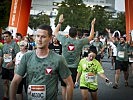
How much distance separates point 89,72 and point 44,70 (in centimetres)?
362

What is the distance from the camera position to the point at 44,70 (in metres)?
4.36

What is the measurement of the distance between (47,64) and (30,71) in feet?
0.68

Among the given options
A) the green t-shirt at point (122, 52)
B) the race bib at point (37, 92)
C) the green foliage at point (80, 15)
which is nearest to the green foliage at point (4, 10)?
the green t-shirt at point (122, 52)

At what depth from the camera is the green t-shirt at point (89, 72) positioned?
25.6 feet

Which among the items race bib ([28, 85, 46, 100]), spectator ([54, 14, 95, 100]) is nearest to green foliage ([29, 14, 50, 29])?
spectator ([54, 14, 95, 100])

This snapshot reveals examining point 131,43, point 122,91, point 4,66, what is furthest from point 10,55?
point 131,43

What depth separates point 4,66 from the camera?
9336 millimetres

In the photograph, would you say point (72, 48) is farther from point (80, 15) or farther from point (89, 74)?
point (80, 15)

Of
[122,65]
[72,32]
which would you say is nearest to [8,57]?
[72,32]

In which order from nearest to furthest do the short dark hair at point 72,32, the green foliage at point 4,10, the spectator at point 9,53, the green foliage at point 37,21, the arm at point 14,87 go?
the arm at point 14,87 → the short dark hair at point 72,32 → the spectator at point 9,53 → the green foliage at point 4,10 → the green foliage at point 37,21

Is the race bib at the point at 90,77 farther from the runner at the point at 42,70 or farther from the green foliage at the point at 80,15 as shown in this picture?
the green foliage at the point at 80,15

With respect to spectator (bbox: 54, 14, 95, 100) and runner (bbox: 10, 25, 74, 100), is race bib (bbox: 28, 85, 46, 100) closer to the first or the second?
runner (bbox: 10, 25, 74, 100)

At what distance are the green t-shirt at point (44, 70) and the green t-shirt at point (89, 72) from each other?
11.1ft

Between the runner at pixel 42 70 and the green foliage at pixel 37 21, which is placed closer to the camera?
the runner at pixel 42 70
